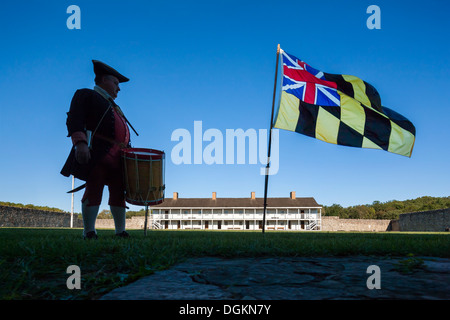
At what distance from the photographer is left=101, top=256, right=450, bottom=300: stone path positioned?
1.25 meters

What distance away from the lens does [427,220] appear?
108 feet

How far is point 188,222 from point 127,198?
48.7 metres

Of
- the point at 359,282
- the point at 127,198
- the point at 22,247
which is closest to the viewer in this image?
the point at 359,282

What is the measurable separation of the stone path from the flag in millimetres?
3937

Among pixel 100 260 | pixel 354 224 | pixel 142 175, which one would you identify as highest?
pixel 142 175

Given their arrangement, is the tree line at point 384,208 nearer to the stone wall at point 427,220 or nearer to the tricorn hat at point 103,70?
Answer: the stone wall at point 427,220

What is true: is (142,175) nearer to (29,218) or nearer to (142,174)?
(142,174)

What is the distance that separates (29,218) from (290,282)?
3104cm

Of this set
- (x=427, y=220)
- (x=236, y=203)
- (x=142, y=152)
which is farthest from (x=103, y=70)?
(x=236, y=203)

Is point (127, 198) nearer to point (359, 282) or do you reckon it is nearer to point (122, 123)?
point (122, 123)

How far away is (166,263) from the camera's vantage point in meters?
2.03

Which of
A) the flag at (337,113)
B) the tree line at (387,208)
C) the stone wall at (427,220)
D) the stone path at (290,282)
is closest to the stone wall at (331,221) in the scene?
the stone wall at (427,220)

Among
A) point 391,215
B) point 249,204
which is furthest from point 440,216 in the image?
point 391,215

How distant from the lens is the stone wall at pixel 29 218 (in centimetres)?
2322
